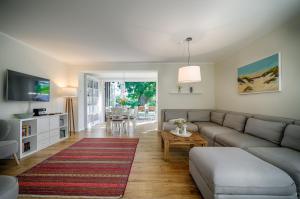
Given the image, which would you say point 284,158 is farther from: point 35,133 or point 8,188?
point 35,133

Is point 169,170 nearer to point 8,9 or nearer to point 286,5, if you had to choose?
point 286,5

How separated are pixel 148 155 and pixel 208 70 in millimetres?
3716

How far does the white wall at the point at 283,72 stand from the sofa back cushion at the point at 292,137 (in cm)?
50

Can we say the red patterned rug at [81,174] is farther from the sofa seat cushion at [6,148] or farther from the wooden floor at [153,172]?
the sofa seat cushion at [6,148]

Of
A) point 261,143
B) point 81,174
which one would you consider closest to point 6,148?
point 81,174

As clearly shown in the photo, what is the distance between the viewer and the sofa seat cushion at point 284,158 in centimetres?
140

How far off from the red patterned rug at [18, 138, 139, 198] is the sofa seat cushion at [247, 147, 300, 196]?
5.83ft

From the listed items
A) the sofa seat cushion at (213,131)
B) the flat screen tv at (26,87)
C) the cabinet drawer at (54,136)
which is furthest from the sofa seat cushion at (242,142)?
the flat screen tv at (26,87)

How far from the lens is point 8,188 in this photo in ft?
4.09

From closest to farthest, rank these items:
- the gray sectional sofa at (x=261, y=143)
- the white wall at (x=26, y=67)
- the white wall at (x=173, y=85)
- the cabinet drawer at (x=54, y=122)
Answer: the gray sectional sofa at (x=261, y=143)
the white wall at (x=26, y=67)
the cabinet drawer at (x=54, y=122)
the white wall at (x=173, y=85)

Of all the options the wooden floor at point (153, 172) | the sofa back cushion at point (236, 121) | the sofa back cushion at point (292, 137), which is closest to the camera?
the wooden floor at point (153, 172)

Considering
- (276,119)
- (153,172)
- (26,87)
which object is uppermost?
(26,87)

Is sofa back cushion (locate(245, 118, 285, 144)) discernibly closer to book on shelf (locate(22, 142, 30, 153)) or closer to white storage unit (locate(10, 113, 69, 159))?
white storage unit (locate(10, 113, 69, 159))

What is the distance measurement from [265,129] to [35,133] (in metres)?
4.45
